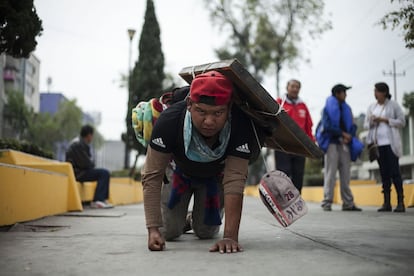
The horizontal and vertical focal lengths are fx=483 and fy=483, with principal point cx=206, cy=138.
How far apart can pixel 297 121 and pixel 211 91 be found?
4.24 meters

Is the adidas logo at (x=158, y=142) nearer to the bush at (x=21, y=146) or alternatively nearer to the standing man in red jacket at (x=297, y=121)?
the standing man in red jacket at (x=297, y=121)

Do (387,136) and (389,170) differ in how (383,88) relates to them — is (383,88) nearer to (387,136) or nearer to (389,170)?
(387,136)

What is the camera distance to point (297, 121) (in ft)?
22.9

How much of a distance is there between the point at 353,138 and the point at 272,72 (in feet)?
89.8

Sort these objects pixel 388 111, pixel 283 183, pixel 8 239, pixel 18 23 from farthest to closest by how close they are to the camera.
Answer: pixel 388 111 → pixel 18 23 → pixel 8 239 → pixel 283 183

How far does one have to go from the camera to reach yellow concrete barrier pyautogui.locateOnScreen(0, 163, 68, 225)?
4.74 m

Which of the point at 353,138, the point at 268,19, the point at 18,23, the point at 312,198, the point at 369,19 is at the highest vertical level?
the point at 268,19

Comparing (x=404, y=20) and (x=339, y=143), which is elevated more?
(x=404, y=20)

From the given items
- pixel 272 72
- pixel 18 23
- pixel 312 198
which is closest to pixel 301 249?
pixel 18 23

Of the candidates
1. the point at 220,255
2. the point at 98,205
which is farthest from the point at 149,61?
the point at 220,255

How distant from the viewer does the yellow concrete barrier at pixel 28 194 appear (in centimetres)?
474

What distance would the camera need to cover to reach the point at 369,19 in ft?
13.5

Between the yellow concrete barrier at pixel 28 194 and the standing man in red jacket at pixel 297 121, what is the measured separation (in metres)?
3.23

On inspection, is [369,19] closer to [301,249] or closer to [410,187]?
[301,249]
